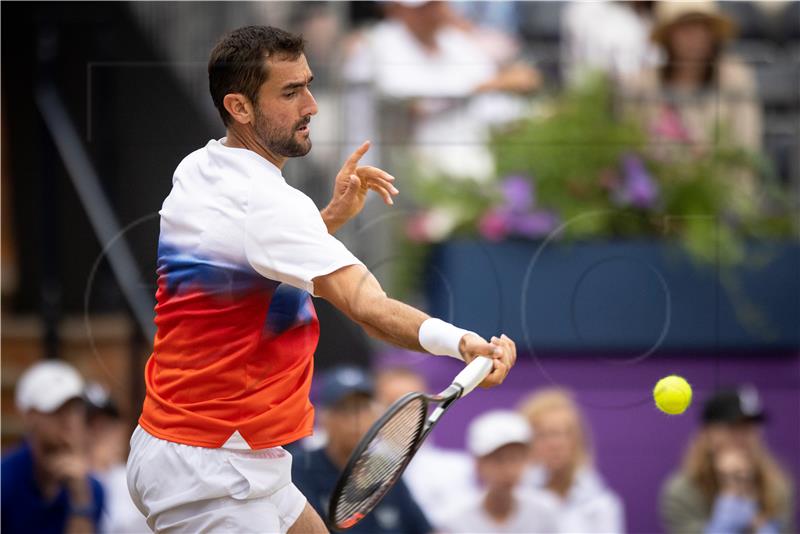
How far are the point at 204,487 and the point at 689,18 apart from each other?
381 centimetres

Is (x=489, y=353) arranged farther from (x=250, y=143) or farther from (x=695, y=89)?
(x=695, y=89)

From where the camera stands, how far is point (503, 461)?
525cm

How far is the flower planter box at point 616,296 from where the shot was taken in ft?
17.5

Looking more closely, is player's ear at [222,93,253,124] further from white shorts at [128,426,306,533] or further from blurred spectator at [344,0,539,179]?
blurred spectator at [344,0,539,179]

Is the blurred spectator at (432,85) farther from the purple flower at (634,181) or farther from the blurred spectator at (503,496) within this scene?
the blurred spectator at (503,496)

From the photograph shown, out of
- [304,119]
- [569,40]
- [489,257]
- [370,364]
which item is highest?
[304,119]

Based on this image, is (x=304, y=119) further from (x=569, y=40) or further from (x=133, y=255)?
(x=569, y=40)

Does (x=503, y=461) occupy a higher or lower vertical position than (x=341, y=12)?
lower

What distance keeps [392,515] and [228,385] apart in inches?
72.8

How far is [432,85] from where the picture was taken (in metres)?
5.97

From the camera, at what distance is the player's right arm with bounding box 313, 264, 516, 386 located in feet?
9.88

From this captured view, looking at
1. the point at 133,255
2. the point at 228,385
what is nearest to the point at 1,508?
the point at 133,255

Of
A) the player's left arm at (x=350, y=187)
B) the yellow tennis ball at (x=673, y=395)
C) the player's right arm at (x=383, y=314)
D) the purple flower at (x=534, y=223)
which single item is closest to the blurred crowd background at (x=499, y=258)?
the purple flower at (x=534, y=223)

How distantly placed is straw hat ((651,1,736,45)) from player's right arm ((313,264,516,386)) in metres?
3.54
